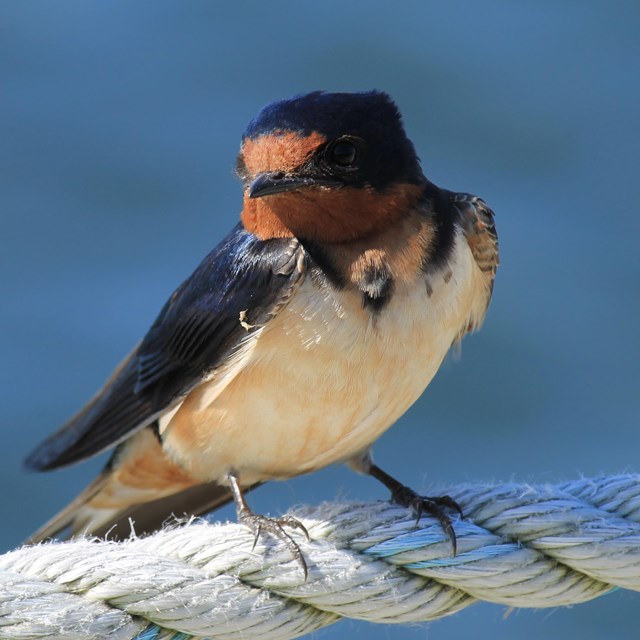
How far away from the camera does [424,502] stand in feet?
7.07

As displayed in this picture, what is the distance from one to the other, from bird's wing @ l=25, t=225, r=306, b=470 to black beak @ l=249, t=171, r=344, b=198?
10cm

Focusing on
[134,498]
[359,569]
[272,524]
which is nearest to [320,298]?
[272,524]

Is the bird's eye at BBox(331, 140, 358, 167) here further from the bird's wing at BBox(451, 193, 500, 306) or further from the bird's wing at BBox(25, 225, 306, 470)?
the bird's wing at BBox(451, 193, 500, 306)

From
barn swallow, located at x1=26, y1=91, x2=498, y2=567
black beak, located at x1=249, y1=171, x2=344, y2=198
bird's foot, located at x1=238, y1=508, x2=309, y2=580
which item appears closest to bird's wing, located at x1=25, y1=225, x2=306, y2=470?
barn swallow, located at x1=26, y1=91, x2=498, y2=567

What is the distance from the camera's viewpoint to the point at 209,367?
7.36 feet

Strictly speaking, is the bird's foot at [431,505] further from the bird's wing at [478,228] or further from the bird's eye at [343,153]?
the bird's eye at [343,153]

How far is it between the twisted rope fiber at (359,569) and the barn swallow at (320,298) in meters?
0.13

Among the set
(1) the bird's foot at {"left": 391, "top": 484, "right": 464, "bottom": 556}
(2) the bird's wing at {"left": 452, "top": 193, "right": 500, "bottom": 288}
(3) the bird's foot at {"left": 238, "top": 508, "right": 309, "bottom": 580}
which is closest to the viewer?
(1) the bird's foot at {"left": 391, "top": 484, "right": 464, "bottom": 556}

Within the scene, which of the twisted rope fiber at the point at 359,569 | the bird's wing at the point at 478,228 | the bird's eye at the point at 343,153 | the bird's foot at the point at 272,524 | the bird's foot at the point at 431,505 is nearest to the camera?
the twisted rope fiber at the point at 359,569

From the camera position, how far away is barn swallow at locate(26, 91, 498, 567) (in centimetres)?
207

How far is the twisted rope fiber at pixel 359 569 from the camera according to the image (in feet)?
5.43

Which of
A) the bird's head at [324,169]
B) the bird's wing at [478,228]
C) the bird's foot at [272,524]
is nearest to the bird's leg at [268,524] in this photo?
the bird's foot at [272,524]

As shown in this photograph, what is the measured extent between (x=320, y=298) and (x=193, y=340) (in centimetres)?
31

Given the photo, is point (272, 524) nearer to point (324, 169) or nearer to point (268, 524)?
point (268, 524)
